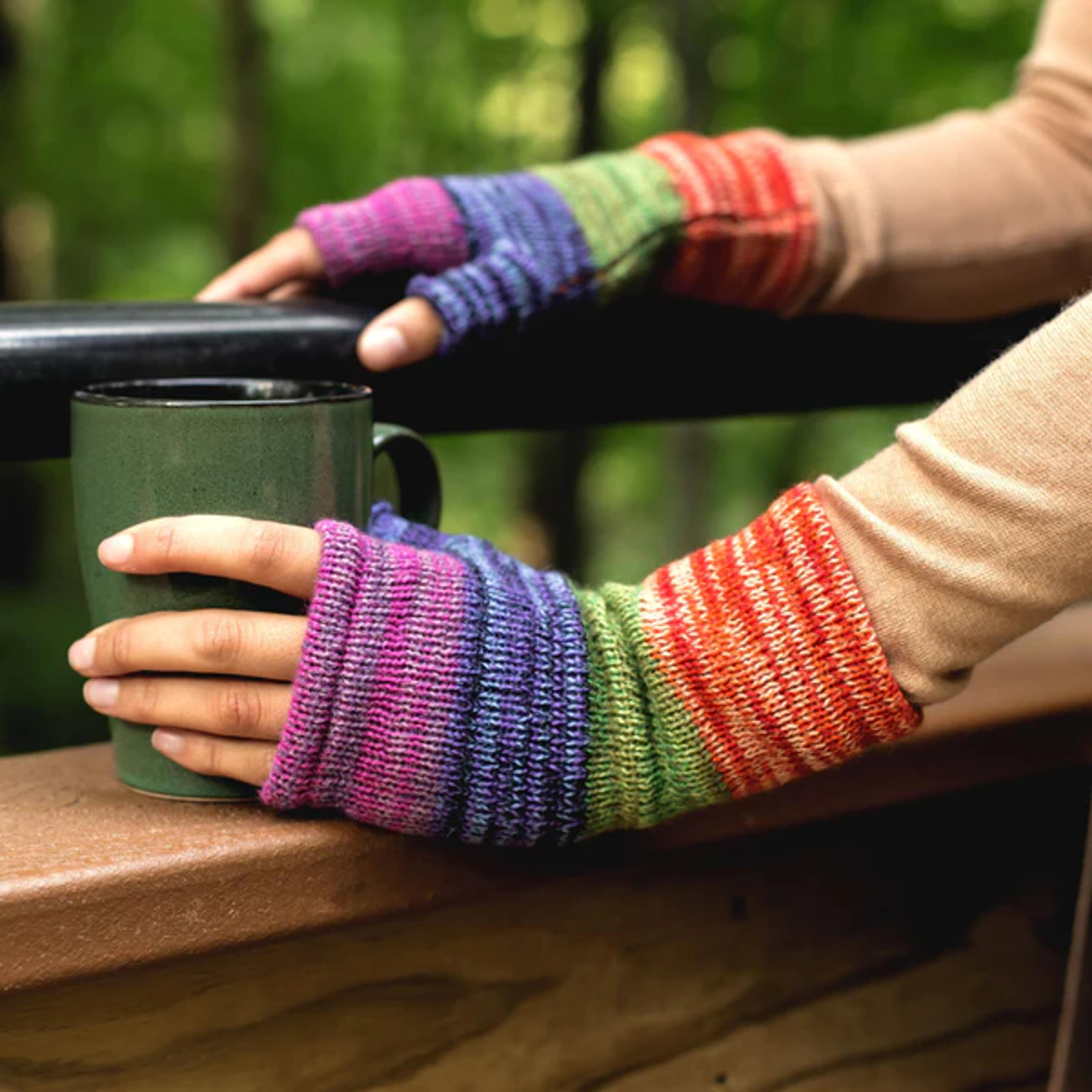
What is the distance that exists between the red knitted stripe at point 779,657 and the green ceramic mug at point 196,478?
186 mm

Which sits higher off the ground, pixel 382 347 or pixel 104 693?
pixel 382 347

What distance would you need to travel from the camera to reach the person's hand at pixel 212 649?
67cm

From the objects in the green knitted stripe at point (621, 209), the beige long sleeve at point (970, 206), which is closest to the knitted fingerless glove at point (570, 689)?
the green knitted stripe at point (621, 209)

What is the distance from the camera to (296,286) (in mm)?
1079

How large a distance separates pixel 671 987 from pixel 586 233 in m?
0.53

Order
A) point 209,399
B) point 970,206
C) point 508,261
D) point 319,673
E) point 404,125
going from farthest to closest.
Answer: point 404,125, point 970,206, point 508,261, point 209,399, point 319,673

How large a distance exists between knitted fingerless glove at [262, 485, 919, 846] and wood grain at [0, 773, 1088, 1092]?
97 millimetres

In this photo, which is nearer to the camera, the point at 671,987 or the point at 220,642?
the point at 220,642

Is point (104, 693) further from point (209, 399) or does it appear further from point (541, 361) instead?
point (541, 361)

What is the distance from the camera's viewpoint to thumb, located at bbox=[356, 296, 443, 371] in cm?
88

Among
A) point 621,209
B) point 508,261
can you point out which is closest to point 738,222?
point 621,209

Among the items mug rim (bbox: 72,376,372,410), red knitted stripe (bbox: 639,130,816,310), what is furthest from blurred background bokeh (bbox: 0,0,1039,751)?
mug rim (bbox: 72,376,372,410)

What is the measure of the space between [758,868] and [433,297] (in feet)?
1.44

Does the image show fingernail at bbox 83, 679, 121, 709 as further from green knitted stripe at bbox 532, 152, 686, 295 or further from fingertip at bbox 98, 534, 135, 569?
green knitted stripe at bbox 532, 152, 686, 295
